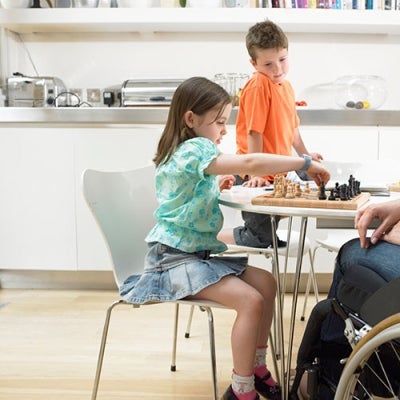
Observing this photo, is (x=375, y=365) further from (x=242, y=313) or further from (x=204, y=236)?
(x=204, y=236)

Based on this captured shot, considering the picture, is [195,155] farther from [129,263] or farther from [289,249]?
[289,249]

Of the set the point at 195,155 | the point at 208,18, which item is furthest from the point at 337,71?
the point at 195,155

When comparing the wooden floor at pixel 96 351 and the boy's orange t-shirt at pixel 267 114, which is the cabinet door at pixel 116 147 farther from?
the boy's orange t-shirt at pixel 267 114

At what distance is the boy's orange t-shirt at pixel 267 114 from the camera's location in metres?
2.23

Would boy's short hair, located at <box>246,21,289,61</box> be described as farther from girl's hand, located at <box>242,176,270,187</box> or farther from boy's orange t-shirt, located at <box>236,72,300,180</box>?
girl's hand, located at <box>242,176,270,187</box>

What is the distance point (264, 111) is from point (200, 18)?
51.6 inches

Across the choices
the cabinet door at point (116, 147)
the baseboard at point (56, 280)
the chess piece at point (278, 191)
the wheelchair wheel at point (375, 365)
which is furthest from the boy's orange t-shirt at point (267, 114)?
the baseboard at point (56, 280)

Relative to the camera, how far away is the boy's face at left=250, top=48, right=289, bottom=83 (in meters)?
2.24

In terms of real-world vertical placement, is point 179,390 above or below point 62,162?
below

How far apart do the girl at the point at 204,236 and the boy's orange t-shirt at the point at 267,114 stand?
45cm

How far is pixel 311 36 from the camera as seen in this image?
3678mm

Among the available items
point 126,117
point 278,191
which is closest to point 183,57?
point 126,117

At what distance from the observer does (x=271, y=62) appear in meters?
2.25

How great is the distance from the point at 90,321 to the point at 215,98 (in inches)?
53.7
